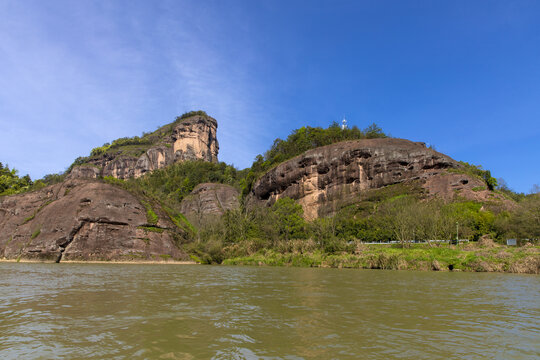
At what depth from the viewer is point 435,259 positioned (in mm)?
31828

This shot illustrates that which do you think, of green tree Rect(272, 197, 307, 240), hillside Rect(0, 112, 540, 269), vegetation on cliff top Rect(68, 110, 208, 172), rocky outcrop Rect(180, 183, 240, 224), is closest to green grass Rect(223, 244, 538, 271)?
hillside Rect(0, 112, 540, 269)

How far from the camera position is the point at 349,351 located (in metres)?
5.91

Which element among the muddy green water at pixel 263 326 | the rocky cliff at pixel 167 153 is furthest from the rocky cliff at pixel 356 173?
the rocky cliff at pixel 167 153

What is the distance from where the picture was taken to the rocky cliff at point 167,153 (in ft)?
464

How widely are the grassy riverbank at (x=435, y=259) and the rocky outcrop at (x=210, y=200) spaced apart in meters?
54.4

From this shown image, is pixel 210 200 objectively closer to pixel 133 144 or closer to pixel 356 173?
pixel 356 173

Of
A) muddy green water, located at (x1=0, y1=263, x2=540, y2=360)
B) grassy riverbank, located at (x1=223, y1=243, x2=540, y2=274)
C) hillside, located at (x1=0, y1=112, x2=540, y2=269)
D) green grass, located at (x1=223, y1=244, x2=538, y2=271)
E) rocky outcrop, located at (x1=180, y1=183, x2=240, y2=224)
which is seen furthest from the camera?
rocky outcrop, located at (x1=180, y1=183, x2=240, y2=224)

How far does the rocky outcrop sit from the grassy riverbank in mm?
54402

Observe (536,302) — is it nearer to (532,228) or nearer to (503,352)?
(503,352)

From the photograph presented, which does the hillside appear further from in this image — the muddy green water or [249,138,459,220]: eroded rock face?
the muddy green water

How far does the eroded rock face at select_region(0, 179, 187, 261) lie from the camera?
46.2 m

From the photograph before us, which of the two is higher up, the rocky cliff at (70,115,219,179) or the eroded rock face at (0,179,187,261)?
the rocky cliff at (70,115,219,179)

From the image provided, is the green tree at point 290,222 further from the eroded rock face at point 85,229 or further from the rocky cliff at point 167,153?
the rocky cliff at point 167,153

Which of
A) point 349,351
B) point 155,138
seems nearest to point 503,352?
point 349,351
